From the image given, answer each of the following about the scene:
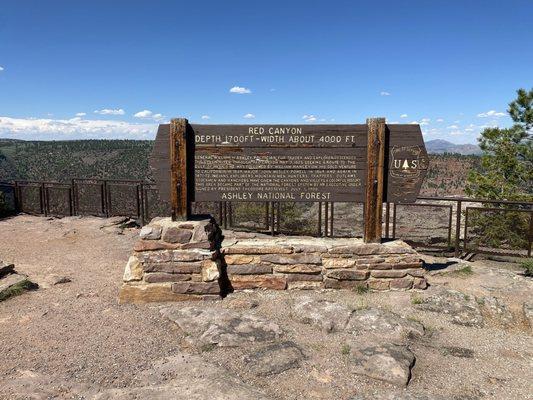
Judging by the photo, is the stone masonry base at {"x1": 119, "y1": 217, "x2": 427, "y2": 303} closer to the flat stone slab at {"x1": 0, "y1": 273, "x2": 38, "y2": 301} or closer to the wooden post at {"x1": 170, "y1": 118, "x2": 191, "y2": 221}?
the wooden post at {"x1": 170, "y1": 118, "x2": 191, "y2": 221}

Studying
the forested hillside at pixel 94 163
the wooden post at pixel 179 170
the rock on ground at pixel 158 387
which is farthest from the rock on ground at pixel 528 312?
the forested hillside at pixel 94 163

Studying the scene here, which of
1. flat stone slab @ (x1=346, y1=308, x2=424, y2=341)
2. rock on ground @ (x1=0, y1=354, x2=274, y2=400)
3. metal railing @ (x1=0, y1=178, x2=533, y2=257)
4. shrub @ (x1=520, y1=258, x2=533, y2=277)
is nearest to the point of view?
rock on ground @ (x1=0, y1=354, x2=274, y2=400)

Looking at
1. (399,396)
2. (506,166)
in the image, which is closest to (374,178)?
(399,396)

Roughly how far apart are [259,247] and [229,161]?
1.19 meters

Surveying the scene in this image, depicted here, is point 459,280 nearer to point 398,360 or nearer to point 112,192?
point 398,360

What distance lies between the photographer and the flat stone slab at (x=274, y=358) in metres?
3.43

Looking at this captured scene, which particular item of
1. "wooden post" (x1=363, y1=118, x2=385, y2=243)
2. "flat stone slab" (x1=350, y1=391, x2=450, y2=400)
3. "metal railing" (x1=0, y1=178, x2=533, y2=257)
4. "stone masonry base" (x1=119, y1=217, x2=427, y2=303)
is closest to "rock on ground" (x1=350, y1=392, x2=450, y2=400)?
"flat stone slab" (x1=350, y1=391, x2=450, y2=400)

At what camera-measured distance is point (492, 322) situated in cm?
459

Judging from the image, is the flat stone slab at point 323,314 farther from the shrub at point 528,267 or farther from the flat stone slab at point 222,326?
the shrub at point 528,267

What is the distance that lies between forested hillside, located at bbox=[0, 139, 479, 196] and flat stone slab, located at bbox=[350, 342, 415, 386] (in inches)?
1235

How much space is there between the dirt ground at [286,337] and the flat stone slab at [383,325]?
0.14 m

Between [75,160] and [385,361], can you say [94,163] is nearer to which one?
[75,160]

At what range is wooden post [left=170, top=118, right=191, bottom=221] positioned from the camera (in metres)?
5.21

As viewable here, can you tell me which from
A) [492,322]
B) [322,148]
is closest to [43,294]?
[322,148]
